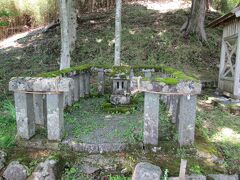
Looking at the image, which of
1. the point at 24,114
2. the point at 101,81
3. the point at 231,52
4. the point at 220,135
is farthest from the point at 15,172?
the point at 231,52

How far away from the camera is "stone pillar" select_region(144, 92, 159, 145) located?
12.7 ft

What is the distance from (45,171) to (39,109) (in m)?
1.42

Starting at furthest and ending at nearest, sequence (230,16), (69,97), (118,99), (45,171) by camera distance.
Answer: (230,16) < (118,99) < (69,97) < (45,171)

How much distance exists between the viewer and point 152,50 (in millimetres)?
12016

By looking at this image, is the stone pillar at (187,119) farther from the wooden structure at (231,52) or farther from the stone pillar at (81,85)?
the wooden structure at (231,52)

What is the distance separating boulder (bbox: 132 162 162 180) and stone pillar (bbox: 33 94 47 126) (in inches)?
87.1

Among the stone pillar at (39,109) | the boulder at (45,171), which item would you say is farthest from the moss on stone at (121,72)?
the boulder at (45,171)

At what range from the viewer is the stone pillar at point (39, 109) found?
4590mm

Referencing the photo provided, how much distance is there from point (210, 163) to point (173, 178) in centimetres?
77

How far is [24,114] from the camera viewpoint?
4109mm

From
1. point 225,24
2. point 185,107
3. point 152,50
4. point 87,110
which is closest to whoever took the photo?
point 185,107

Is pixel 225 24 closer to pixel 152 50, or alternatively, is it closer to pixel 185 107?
pixel 152 50

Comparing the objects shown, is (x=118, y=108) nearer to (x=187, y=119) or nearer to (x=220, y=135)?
(x=220, y=135)

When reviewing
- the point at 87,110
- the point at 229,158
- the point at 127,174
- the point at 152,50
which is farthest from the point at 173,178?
the point at 152,50
